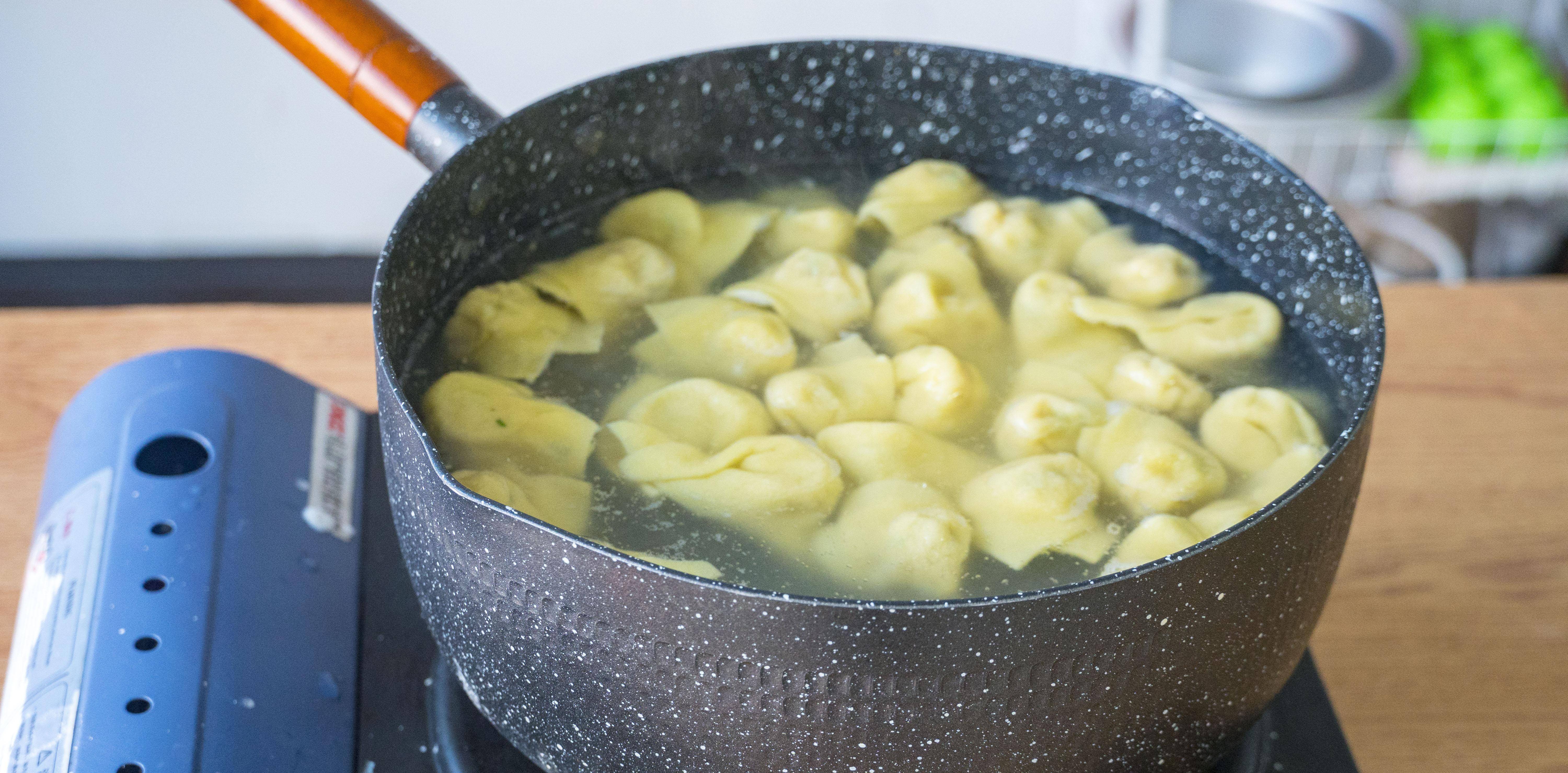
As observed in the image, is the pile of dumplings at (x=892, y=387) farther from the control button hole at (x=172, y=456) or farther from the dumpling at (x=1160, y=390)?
the control button hole at (x=172, y=456)

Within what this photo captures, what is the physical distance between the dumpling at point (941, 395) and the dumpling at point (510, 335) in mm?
182

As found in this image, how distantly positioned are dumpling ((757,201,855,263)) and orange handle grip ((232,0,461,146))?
0.23 meters

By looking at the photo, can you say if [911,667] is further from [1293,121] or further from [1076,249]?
[1293,121]

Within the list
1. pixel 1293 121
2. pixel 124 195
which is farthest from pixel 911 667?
pixel 124 195

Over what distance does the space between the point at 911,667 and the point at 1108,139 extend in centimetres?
49

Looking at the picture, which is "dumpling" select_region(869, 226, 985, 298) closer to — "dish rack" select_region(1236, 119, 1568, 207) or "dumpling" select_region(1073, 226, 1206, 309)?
"dumpling" select_region(1073, 226, 1206, 309)

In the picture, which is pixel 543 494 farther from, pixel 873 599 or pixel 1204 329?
pixel 1204 329

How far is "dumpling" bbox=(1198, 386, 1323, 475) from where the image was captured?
69 cm

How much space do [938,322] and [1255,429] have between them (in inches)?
7.3

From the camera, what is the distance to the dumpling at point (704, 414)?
688mm

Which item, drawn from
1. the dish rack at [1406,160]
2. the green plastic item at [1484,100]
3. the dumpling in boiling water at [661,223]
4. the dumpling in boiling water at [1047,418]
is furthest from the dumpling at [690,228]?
the green plastic item at [1484,100]

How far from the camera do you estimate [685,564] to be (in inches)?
23.0

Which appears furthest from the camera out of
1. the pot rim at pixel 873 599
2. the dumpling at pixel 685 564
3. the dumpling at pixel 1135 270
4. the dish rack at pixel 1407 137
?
the dish rack at pixel 1407 137

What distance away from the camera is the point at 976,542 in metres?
0.63
